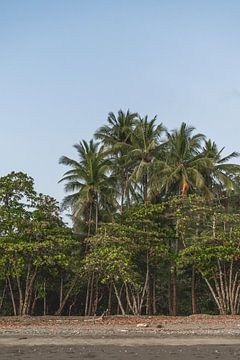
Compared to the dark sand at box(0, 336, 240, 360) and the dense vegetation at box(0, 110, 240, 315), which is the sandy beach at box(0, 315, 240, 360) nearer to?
the dark sand at box(0, 336, 240, 360)

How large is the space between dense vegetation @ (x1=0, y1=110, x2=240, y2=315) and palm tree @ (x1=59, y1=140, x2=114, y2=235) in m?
0.09

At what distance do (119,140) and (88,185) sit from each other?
23.9ft

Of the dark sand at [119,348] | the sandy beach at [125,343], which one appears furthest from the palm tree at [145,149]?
the dark sand at [119,348]

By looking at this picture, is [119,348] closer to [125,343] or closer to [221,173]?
[125,343]

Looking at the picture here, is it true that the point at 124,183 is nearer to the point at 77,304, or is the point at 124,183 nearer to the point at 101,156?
the point at 101,156

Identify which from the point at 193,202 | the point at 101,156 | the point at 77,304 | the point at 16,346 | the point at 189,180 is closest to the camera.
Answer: the point at 16,346

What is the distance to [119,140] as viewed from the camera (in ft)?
138

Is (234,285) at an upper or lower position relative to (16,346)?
upper

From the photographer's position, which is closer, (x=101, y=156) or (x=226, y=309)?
(x=226, y=309)

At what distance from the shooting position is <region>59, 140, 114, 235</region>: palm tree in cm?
3644

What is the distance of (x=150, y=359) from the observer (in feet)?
42.7

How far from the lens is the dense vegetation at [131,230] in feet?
99.2

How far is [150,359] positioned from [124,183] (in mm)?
27072

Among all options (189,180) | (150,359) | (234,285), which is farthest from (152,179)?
(150,359)
